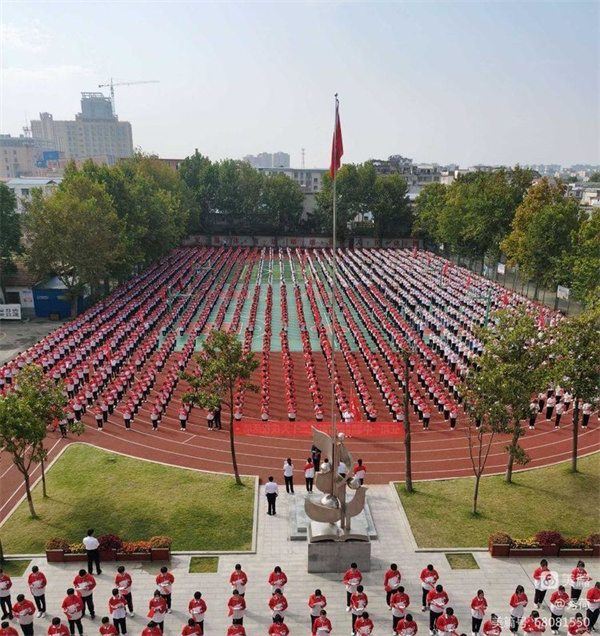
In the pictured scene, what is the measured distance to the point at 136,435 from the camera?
719 inches

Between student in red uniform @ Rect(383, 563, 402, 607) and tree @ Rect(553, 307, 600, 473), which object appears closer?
student in red uniform @ Rect(383, 563, 402, 607)

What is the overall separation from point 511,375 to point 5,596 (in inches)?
460

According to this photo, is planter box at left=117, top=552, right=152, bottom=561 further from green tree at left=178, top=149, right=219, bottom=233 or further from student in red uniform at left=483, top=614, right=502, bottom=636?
green tree at left=178, top=149, right=219, bottom=233

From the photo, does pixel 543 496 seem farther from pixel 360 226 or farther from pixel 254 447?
pixel 360 226

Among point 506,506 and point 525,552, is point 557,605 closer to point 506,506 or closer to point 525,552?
point 525,552

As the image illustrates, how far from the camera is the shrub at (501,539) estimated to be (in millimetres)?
12141

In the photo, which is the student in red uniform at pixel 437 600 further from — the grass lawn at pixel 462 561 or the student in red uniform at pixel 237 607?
the student in red uniform at pixel 237 607

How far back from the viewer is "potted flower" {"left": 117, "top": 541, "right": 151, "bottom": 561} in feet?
39.2

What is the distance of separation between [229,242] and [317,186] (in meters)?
48.4

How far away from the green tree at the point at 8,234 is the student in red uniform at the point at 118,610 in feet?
97.0

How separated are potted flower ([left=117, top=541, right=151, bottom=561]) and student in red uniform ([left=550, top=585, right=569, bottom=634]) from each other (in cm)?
822

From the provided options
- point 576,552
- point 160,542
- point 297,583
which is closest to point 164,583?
point 160,542

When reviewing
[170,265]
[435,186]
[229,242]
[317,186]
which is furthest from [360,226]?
[317,186]

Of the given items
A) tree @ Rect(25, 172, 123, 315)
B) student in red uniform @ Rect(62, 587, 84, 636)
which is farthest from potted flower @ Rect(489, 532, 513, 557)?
tree @ Rect(25, 172, 123, 315)
